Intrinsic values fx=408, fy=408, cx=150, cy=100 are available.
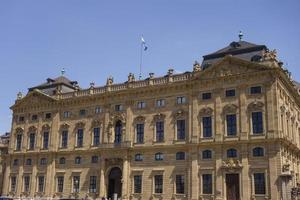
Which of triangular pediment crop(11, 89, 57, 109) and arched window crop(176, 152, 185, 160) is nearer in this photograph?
arched window crop(176, 152, 185, 160)

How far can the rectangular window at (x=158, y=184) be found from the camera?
56.0 metres

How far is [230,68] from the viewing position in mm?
53875

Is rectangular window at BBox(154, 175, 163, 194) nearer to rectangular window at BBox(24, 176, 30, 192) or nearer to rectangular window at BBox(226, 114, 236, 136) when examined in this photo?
rectangular window at BBox(226, 114, 236, 136)

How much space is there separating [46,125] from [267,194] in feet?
128

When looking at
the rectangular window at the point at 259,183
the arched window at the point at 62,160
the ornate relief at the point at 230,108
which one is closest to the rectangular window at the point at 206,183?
the rectangular window at the point at 259,183

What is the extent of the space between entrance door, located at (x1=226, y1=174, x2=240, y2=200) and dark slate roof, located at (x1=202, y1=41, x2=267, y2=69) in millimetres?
15457

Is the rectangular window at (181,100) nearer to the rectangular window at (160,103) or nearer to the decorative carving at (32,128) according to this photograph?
the rectangular window at (160,103)

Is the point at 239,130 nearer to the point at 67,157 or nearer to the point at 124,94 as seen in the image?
the point at 124,94

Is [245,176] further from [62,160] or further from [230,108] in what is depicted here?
[62,160]

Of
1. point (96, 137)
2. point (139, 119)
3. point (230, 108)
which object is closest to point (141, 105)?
point (139, 119)

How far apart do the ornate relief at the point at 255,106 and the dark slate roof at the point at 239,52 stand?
5.96m

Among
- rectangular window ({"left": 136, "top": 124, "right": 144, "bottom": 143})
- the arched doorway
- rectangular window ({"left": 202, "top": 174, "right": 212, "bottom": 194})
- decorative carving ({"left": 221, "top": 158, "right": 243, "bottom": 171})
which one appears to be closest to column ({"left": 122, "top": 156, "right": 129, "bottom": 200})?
the arched doorway

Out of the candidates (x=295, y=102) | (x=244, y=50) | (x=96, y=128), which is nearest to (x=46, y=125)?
(x=96, y=128)

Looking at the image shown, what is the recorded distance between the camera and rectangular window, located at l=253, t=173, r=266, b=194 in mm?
48594
